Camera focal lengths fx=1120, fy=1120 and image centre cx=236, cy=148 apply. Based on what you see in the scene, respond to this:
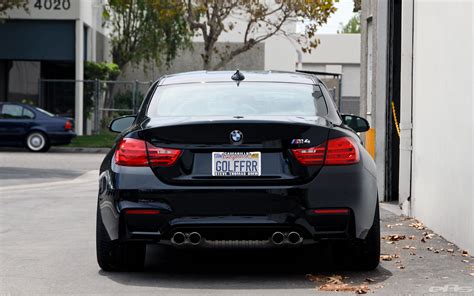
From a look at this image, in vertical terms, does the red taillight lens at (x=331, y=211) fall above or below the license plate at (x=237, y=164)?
below

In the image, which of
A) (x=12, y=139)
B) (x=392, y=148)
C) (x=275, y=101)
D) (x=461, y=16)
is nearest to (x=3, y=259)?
(x=275, y=101)

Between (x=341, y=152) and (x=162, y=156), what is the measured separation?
1204 millimetres

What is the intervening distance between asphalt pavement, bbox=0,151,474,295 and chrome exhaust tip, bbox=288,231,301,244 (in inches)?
11.9

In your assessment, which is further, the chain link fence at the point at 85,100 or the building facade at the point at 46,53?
the chain link fence at the point at 85,100

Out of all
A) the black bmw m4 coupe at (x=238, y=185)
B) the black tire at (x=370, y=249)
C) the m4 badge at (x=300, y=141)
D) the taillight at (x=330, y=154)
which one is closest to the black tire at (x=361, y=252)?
the black tire at (x=370, y=249)

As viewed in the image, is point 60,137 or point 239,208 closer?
point 239,208

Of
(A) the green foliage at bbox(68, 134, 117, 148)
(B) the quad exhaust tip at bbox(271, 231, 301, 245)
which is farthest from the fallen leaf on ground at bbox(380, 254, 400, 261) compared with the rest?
(A) the green foliage at bbox(68, 134, 117, 148)

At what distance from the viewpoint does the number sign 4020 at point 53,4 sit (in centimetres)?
3940

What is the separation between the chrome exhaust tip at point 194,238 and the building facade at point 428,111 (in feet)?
8.21

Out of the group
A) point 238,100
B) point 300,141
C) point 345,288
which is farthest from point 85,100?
point 345,288

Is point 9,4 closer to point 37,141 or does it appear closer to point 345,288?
point 37,141

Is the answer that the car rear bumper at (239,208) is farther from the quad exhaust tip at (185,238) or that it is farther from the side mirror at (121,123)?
the side mirror at (121,123)

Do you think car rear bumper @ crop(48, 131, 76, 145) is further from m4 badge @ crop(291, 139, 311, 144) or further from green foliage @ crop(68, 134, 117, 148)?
m4 badge @ crop(291, 139, 311, 144)

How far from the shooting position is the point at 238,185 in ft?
24.3
